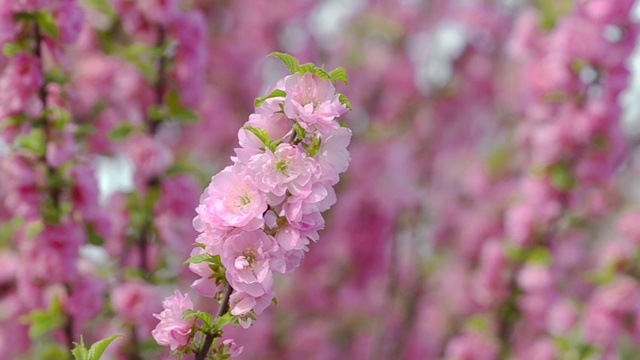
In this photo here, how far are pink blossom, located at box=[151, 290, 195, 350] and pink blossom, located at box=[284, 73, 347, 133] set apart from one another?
0.91ft

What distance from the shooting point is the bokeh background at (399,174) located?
2.09m

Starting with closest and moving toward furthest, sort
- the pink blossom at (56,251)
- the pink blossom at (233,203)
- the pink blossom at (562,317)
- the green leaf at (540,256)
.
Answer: the pink blossom at (233,203)
the pink blossom at (56,251)
the green leaf at (540,256)
the pink blossom at (562,317)

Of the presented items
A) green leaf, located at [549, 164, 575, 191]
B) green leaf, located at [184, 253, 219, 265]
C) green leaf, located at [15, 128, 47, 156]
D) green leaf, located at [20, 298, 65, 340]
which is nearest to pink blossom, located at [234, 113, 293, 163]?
green leaf, located at [184, 253, 219, 265]

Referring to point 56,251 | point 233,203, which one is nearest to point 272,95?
point 233,203

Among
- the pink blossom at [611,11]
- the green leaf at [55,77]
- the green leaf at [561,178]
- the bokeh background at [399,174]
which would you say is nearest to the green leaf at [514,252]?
the bokeh background at [399,174]

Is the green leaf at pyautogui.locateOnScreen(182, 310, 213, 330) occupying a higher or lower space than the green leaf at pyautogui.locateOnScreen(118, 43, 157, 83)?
lower

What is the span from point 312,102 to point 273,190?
123mm

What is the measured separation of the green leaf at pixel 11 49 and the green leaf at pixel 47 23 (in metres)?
0.06

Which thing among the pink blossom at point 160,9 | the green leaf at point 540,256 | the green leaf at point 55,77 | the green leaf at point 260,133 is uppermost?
the pink blossom at point 160,9

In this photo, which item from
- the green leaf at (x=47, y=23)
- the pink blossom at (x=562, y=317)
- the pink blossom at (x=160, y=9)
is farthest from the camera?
the pink blossom at (x=562, y=317)

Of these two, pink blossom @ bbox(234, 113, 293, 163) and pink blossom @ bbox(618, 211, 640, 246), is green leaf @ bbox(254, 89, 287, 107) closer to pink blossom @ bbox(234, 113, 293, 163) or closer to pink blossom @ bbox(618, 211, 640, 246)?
pink blossom @ bbox(234, 113, 293, 163)

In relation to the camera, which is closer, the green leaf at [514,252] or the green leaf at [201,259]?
the green leaf at [201,259]

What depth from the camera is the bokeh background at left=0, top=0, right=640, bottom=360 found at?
209 centimetres

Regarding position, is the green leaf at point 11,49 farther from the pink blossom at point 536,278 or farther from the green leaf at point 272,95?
the pink blossom at point 536,278
